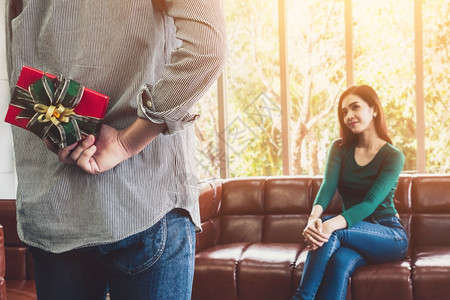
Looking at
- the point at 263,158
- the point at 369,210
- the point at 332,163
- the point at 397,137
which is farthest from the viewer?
the point at 263,158

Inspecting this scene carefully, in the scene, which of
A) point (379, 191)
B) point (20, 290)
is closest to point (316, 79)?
point (379, 191)

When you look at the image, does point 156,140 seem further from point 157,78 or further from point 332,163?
point 332,163

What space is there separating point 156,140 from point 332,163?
116 inches

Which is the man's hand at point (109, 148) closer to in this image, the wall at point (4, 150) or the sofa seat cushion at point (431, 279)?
the sofa seat cushion at point (431, 279)

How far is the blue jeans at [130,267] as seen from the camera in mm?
739

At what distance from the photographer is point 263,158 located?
17.1ft

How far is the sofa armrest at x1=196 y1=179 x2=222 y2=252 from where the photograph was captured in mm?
3869

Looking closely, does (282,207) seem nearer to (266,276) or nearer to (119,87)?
(266,276)

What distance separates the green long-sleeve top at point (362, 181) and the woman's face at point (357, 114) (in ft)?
0.49

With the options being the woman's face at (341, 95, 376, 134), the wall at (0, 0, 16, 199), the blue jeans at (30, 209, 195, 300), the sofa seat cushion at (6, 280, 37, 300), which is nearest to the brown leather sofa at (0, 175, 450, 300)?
the sofa seat cushion at (6, 280, 37, 300)

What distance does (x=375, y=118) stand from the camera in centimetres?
359

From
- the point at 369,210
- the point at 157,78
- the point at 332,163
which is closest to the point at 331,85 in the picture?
the point at 332,163

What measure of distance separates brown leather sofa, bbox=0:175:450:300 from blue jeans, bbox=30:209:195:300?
5.75 feet

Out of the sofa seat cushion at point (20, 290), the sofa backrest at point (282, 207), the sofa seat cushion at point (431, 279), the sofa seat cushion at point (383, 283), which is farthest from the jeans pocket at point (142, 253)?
the sofa backrest at point (282, 207)
